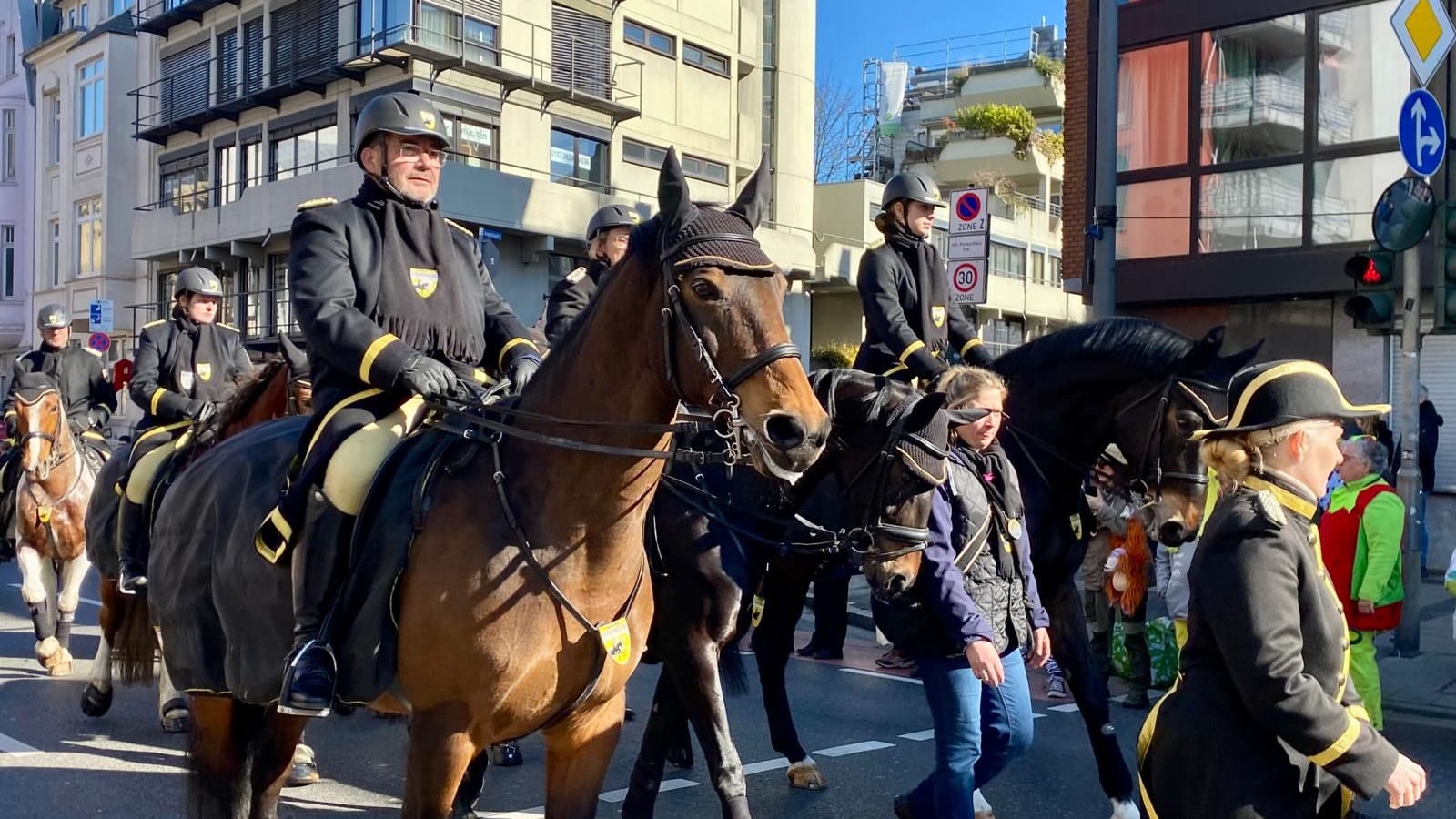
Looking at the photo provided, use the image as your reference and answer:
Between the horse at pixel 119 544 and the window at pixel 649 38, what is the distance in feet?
83.2

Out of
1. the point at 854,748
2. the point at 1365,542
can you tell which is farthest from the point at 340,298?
the point at 1365,542

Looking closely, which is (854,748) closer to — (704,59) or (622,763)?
(622,763)

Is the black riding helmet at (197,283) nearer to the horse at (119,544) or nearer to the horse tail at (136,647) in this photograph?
the horse at (119,544)

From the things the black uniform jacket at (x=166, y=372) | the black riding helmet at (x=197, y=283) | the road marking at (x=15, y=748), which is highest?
the black riding helmet at (x=197, y=283)

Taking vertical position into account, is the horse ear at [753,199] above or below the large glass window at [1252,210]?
below

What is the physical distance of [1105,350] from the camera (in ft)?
21.2

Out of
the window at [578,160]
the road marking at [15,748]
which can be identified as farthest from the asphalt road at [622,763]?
the window at [578,160]

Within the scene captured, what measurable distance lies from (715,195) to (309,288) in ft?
98.5

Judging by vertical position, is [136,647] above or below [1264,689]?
below

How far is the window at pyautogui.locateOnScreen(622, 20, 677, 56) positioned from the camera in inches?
1230

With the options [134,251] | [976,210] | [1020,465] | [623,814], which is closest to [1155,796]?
[623,814]

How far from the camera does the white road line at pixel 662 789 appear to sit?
6262 mm

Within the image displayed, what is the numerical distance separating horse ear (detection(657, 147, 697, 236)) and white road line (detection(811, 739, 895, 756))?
174 inches

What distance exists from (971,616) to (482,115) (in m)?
25.5
